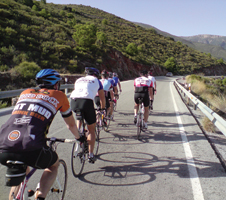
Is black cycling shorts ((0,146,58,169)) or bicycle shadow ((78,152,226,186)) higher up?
black cycling shorts ((0,146,58,169))

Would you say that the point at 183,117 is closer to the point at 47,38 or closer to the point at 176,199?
the point at 176,199

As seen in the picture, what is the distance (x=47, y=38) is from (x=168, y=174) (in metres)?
29.1

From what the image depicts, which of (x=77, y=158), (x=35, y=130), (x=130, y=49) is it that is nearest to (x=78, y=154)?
(x=77, y=158)

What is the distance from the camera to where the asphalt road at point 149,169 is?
10.6ft

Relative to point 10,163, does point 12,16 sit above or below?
above

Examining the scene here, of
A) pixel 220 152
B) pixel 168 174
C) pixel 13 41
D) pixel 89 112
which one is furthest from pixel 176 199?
pixel 13 41

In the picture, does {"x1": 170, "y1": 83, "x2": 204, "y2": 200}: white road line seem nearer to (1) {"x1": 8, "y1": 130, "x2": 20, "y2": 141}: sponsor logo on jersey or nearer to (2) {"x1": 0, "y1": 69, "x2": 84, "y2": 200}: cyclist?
(2) {"x1": 0, "y1": 69, "x2": 84, "y2": 200}: cyclist

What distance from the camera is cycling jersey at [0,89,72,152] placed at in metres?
1.97

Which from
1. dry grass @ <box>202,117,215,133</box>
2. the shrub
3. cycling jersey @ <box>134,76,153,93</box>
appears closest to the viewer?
cycling jersey @ <box>134,76,153,93</box>

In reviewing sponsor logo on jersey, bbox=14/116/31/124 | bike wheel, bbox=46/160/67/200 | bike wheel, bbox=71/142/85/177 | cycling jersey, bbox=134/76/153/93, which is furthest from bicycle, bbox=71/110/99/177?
cycling jersey, bbox=134/76/153/93

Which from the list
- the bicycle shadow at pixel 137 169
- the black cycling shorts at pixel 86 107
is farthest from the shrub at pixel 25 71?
the bicycle shadow at pixel 137 169

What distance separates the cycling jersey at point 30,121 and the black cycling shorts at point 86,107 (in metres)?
1.48

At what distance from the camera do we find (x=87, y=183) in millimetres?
3523

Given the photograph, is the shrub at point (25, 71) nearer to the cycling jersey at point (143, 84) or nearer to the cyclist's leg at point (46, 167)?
the cycling jersey at point (143, 84)
